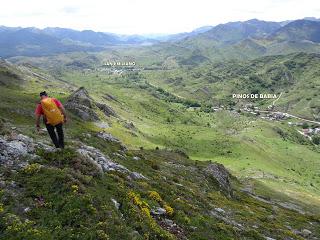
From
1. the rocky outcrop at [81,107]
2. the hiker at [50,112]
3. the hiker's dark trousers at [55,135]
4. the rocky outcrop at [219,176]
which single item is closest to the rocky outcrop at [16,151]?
the hiker's dark trousers at [55,135]

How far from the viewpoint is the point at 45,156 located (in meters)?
32.3

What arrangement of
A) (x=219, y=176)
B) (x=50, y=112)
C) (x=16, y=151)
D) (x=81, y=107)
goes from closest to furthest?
(x=50, y=112)
(x=16, y=151)
(x=219, y=176)
(x=81, y=107)

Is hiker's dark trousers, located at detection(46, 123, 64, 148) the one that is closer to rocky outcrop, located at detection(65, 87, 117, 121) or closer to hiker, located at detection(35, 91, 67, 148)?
hiker, located at detection(35, 91, 67, 148)

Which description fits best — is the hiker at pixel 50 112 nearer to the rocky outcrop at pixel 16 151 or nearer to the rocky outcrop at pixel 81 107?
the rocky outcrop at pixel 16 151

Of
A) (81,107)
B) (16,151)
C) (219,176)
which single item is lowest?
(219,176)

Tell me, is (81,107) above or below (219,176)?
above

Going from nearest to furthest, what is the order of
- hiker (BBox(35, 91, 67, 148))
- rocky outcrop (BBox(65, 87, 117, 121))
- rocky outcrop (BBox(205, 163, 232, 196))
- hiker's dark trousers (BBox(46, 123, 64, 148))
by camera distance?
hiker (BBox(35, 91, 67, 148)), hiker's dark trousers (BBox(46, 123, 64, 148)), rocky outcrop (BBox(205, 163, 232, 196)), rocky outcrop (BBox(65, 87, 117, 121))

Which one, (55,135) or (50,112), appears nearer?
(50,112)

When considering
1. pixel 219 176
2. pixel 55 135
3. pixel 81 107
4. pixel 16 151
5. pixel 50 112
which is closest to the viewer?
pixel 50 112

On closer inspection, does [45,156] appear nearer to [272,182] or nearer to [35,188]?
[35,188]

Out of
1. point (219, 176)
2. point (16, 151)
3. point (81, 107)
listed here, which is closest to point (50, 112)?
point (16, 151)

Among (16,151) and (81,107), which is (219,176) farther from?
(81,107)

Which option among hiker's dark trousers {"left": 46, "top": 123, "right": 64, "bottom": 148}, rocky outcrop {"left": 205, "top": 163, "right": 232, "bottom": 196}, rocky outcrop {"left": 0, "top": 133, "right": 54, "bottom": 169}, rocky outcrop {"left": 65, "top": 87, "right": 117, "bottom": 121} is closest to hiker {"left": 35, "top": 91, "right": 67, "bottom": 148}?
hiker's dark trousers {"left": 46, "top": 123, "right": 64, "bottom": 148}

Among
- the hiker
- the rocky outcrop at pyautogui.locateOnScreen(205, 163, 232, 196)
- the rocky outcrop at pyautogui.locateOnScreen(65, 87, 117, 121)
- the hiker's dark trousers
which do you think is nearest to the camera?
the hiker
